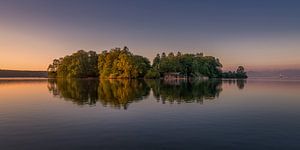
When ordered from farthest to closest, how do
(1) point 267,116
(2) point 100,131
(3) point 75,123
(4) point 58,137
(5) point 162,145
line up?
(1) point 267,116 → (3) point 75,123 → (2) point 100,131 → (4) point 58,137 → (5) point 162,145

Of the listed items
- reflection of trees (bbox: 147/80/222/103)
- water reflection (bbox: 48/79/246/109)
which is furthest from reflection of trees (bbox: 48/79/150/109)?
reflection of trees (bbox: 147/80/222/103)

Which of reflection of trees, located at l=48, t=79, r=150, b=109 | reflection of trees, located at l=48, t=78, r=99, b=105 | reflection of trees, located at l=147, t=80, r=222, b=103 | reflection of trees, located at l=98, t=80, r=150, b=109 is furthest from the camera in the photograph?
reflection of trees, located at l=147, t=80, r=222, b=103

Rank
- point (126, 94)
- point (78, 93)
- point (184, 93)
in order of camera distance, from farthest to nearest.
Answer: point (184, 93), point (78, 93), point (126, 94)

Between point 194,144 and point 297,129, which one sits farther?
point 297,129

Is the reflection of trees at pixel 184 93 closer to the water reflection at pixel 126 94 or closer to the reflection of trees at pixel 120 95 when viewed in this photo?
the water reflection at pixel 126 94

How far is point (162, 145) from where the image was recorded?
19.5 meters

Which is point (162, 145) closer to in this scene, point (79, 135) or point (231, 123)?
point (79, 135)

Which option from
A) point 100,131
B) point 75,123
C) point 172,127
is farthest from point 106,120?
point 172,127

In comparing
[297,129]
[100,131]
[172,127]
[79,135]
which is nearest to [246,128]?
[297,129]

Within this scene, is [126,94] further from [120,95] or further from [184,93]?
[184,93]

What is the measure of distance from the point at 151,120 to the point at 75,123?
8.17 metres

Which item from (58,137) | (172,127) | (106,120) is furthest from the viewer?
(106,120)

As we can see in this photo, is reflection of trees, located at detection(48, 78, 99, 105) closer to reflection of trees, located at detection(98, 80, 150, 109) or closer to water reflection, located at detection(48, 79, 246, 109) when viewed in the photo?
water reflection, located at detection(48, 79, 246, 109)

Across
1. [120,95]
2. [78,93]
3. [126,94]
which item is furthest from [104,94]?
[78,93]
